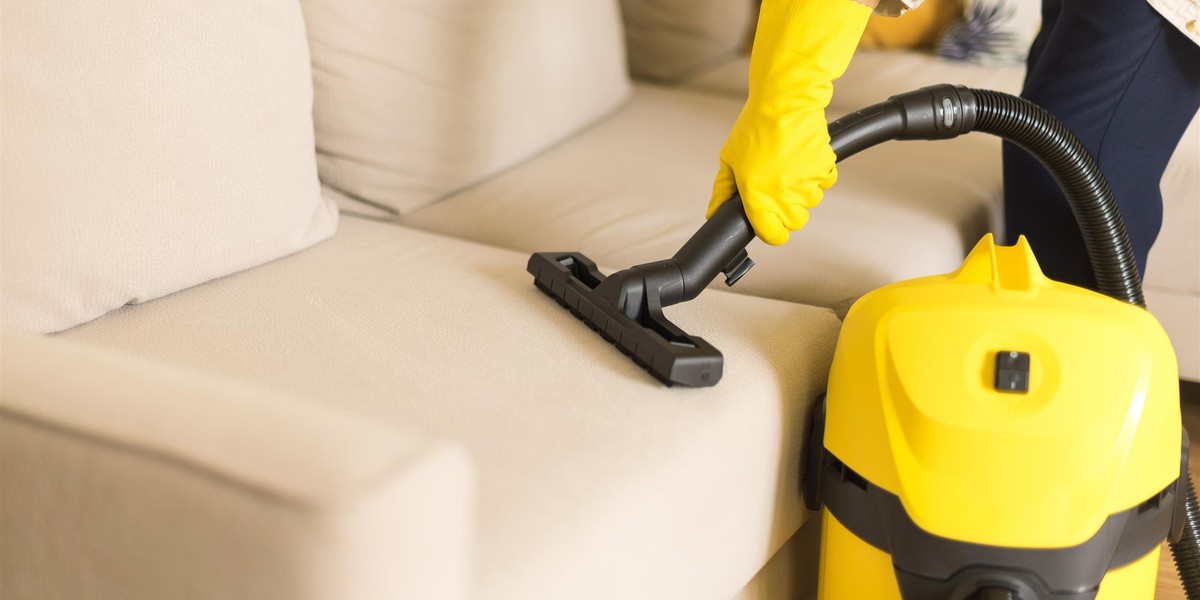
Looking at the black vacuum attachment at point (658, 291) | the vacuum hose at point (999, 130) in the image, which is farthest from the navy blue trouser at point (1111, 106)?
the black vacuum attachment at point (658, 291)

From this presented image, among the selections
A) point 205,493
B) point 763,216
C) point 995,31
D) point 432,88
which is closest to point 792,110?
point 763,216

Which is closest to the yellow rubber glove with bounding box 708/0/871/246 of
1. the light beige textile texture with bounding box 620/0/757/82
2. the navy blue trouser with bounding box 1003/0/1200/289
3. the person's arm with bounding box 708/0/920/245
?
the person's arm with bounding box 708/0/920/245

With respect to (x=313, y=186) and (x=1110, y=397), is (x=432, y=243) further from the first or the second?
(x=1110, y=397)

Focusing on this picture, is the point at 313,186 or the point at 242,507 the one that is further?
the point at 313,186

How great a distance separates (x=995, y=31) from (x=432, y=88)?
109cm

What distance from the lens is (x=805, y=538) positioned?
1.38 m

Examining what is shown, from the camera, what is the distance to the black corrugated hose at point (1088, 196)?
127cm

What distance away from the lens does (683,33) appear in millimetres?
2322

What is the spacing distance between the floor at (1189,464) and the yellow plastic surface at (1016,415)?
503 mm

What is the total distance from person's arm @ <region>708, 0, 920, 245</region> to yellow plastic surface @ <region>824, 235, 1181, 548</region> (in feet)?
0.66

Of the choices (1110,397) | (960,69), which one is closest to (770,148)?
(1110,397)

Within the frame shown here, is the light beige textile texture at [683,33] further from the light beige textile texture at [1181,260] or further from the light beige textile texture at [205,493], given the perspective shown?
the light beige textile texture at [205,493]

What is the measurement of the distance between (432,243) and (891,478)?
Result: 2.25ft

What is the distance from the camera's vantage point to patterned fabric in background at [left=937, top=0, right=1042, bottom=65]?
2.11 m
